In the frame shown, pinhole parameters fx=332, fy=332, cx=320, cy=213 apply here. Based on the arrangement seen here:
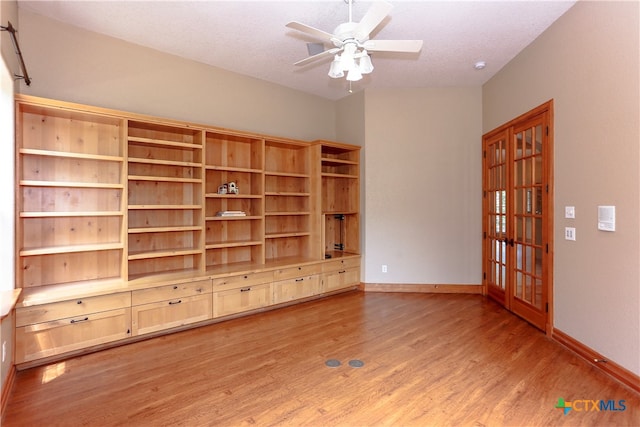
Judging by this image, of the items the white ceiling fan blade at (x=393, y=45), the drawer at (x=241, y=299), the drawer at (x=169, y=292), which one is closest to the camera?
the white ceiling fan blade at (x=393, y=45)

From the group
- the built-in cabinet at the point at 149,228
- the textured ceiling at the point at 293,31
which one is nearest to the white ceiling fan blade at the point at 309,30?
the textured ceiling at the point at 293,31

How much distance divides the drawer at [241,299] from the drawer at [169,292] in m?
0.17

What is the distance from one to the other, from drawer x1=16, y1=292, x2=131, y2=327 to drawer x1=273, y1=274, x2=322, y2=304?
1709mm

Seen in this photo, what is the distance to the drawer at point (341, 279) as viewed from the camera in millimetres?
4844

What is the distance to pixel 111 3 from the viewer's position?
3004 mm

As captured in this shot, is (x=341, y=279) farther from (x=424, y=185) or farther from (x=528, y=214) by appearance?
(x=528, y=214)

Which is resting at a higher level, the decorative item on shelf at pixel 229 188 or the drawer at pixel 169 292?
the decorative item on shelf at pixel 229 188

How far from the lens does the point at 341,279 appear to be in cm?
500

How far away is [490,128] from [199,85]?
4.00 m

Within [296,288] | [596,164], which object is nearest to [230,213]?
[296,288]

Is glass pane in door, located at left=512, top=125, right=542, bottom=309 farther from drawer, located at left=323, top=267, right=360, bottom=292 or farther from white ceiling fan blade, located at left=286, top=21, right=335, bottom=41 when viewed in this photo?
white ceiling fan blade, located at left=286, top=21, right=335, bottom=41

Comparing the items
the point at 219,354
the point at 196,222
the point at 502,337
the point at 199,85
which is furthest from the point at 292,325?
the point at 199,85

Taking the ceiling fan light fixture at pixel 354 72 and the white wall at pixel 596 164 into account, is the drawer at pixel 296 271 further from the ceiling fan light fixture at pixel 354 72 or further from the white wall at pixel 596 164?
the white wall at pixel 596 164

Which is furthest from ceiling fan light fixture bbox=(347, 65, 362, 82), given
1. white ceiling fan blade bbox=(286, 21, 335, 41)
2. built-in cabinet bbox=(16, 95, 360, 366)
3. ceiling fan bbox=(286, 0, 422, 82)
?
built-in cabinet bbox=(16, 95, 360, 366)
